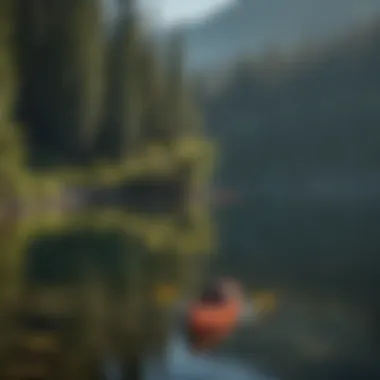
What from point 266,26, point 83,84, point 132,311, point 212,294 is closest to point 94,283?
point 132,311

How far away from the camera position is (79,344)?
48.6 inches

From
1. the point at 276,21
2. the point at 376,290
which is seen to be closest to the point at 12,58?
the point at 276,21

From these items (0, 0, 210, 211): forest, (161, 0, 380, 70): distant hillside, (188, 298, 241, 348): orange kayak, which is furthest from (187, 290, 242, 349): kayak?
(161, 0, 380, 70): distant hillside

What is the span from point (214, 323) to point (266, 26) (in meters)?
0.43

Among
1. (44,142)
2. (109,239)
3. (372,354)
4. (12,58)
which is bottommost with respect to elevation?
(372,354)

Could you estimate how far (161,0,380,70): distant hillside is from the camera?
4.01 ft

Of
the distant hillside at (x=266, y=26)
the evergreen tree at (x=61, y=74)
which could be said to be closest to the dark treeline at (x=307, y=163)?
the distant hillside at (x=266, y=26)

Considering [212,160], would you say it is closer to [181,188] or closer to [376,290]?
[181,188]

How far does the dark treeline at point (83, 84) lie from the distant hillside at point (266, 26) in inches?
1.7

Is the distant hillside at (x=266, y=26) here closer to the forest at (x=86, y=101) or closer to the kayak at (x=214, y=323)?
the forest at (x=86, y=101)

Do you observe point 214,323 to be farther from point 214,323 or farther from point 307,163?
point 307,163

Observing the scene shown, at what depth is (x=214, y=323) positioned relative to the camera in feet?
3.98

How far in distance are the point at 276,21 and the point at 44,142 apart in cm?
38

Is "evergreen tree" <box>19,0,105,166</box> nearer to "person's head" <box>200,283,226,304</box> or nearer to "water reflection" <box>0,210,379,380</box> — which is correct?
"water reflection" <box>0,210,379,380</box>
